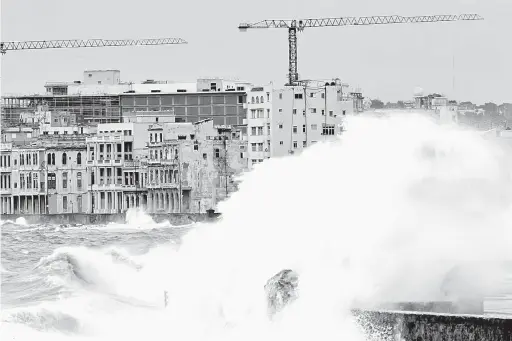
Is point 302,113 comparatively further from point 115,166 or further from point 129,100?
point 129,100

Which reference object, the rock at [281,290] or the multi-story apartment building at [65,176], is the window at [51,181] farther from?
the rock at [281,290]

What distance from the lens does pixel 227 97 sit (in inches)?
4978

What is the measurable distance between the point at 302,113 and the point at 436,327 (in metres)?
73.8

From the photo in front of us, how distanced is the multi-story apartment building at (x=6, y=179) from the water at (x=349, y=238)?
3446 inches

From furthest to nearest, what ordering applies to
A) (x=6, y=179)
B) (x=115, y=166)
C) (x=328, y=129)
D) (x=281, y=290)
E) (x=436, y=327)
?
(x=6, y=179) → (x=115, y=166) → (x=328, y=129) → (x=281, y=290) → (x=436, y=327)

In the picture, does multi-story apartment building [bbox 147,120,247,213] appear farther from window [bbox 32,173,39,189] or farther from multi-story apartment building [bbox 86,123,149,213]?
window [bbox 32,173,39,189]

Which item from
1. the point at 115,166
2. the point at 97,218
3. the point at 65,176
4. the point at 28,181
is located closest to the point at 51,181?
the point at 65,176

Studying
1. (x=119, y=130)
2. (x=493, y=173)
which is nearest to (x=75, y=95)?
(x=119, y=130)

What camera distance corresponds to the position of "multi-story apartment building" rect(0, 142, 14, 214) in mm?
114375

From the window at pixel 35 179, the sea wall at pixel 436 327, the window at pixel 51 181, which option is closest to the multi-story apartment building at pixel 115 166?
the window at pixel 51 181

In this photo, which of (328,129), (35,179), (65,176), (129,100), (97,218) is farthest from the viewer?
(129,100)

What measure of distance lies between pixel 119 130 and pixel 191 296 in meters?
86.4

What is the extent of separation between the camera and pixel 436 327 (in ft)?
52.5

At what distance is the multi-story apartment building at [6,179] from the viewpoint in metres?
114
